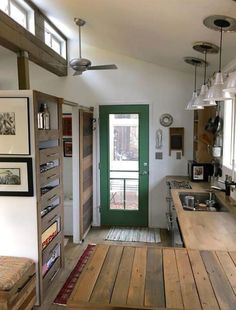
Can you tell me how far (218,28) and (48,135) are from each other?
1.91 metres

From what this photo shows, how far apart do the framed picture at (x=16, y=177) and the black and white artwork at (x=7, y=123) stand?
25cm

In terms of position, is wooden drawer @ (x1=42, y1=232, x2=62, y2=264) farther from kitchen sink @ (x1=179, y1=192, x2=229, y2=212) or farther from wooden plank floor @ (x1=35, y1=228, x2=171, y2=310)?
kitchen sink @ (x1=179, y1=192, x2=229, y2=212)

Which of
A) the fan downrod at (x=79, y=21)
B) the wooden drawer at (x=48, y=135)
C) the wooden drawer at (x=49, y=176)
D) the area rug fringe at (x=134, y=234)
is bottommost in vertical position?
the area rug fringe at (x=134, y=234)

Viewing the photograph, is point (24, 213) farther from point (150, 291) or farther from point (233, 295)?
point (233, 295)

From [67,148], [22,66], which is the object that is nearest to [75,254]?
[67,148]

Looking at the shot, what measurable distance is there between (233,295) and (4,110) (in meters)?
2.37

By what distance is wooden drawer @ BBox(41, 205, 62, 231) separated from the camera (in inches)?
121

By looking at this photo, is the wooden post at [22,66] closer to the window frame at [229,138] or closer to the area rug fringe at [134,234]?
the window frame at [229,138]

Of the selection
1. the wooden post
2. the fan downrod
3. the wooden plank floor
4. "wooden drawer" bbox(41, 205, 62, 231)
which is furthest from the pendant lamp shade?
the wooden post

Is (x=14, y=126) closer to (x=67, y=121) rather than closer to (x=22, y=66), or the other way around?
(x=22, y=66)

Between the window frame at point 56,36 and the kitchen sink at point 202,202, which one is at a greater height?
the window frame at point 56,36

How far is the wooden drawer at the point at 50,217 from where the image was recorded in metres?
3.07

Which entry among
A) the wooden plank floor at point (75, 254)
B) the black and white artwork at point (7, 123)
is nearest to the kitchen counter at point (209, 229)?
the wooden plank floor at point (75, 254)

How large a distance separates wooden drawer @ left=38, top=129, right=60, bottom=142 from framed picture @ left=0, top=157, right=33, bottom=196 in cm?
29
